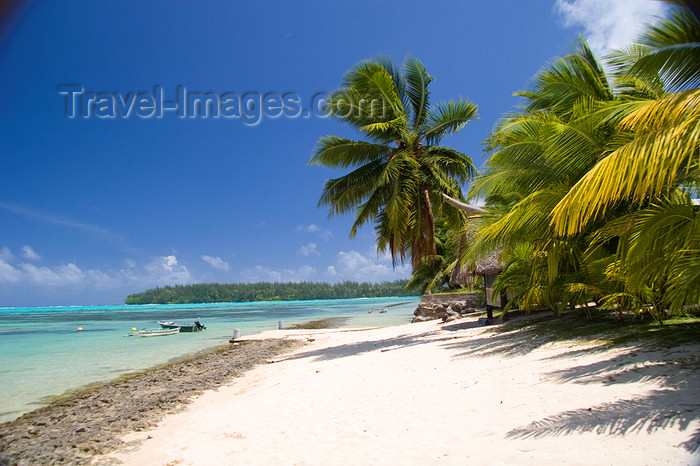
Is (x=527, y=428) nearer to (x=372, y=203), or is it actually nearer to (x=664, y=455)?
(x=664, y=455)

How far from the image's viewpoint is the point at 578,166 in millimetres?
5891

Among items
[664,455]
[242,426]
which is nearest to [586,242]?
[664,455]

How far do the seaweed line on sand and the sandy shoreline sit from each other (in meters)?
0.06

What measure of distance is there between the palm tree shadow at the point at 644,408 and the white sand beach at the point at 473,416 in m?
0.01

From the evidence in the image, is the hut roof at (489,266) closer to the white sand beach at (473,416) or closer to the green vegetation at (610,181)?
the green vegetation at (610,181)

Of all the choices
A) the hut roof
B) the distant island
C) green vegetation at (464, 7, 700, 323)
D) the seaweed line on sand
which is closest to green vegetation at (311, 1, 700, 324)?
green vegetation at (464, 7, 700, 323)

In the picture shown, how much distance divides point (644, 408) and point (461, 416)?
1.45 metres

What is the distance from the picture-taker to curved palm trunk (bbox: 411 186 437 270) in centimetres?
1202

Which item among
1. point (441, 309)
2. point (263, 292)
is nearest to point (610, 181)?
point (441, 309)

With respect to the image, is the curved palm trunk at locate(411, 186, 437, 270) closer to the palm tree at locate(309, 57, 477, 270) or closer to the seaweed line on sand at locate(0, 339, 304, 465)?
the palm tree at locate(309, 57, 477, 270)

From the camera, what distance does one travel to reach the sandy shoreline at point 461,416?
8.65 feet

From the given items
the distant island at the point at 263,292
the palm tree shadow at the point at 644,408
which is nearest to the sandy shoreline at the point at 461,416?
the palm tree shadow at the point at 644,408

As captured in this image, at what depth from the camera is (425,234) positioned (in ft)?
40.9

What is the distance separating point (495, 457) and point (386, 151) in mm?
10403
